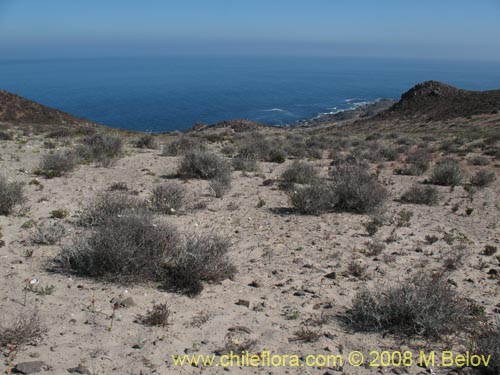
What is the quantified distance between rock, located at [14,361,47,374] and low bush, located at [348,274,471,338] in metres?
3.00

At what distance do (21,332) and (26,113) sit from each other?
3876cm

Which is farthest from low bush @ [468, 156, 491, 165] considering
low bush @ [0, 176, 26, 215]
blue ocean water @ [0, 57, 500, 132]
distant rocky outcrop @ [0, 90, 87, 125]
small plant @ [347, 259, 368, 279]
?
blue ocean water @ [0, 57, 500, 132]

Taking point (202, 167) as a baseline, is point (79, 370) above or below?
below

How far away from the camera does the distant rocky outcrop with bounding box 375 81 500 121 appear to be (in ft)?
133

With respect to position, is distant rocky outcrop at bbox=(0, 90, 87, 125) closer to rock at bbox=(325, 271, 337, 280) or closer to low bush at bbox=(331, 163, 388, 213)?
low bush at bbox=(331, 163, 388, 213)

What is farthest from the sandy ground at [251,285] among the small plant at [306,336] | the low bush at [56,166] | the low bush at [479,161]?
the low bush at [479,161]

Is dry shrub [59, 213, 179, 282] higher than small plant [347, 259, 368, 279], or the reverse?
dry shrub [59, 213, 179, 282]

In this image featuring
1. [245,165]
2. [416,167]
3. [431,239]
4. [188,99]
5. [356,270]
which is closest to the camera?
[356,270]

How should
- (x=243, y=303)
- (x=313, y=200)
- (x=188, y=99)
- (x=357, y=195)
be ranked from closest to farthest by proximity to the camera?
1. (x=243, y=303)
2. (x=313, y=200)
3. (x=357, y=195)
4. (x=188, y=99)

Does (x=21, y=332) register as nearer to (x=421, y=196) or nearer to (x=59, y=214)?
(x=59, y=214)

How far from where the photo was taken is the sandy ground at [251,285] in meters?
3.89

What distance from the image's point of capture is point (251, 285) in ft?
17.9

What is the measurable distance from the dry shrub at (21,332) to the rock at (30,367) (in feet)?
0.94

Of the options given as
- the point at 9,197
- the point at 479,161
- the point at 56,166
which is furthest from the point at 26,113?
the point at 479,161
